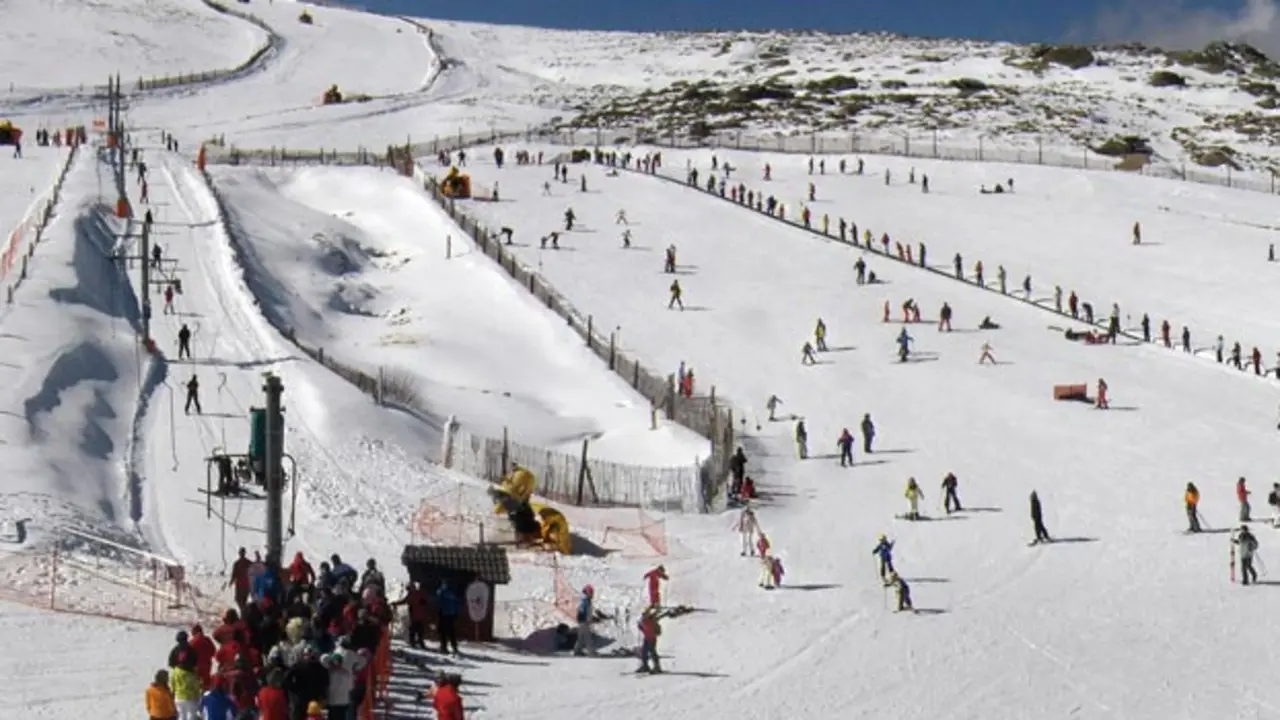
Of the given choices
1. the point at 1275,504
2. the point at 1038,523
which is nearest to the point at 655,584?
the point at 1038,523

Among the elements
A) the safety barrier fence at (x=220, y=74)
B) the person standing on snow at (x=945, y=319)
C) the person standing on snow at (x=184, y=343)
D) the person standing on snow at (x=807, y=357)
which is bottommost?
the person standing on snow at (x=807, y=357)

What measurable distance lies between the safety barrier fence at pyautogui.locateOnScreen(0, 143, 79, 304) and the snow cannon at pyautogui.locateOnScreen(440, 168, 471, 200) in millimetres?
13168

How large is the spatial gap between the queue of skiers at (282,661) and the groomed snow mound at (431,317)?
54.2 ft

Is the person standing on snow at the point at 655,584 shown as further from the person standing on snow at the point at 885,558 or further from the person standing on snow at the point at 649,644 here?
the person standing on snow at the point at 885,558

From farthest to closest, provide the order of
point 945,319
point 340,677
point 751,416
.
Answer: point 945,319, point 751,416, point 340,677

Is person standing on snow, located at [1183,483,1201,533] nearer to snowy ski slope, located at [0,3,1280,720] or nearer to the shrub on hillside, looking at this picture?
snowy ski slope, located at [0,3,1280,720]

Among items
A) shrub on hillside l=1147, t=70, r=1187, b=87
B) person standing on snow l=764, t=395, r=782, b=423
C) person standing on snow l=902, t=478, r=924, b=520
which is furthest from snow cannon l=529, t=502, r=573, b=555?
shrub on hillside l=1147, t=70, r=1187, b=87

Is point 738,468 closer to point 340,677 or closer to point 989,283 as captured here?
point 340,677

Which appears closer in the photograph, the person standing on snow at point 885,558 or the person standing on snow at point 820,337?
the person standing on snow at point 885,558

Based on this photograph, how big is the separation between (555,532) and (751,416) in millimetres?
10760

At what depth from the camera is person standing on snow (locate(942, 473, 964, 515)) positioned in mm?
28312

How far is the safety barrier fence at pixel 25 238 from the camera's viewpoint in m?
35.6

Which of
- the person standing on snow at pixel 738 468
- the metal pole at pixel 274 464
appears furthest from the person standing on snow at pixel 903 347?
the metal pole at pixel 274 464

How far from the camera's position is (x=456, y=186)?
195 ft
